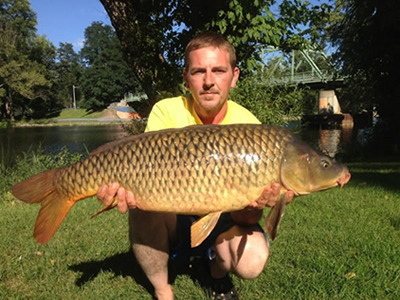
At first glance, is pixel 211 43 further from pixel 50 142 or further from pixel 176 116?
pixel 50 142

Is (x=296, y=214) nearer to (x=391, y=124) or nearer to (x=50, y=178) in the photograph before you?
(x=50, y=178)

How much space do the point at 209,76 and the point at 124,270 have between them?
4.25 ft

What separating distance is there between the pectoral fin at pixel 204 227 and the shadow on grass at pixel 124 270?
1.91ft

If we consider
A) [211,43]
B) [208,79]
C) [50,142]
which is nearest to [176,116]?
[208,79]

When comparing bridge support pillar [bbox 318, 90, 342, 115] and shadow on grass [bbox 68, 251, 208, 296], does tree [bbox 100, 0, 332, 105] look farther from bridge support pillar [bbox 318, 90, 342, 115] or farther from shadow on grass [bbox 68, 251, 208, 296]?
bridge support pillar [bbox 318, 90, 342, 115]

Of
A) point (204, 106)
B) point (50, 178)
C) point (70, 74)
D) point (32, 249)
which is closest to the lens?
point (50, 178)

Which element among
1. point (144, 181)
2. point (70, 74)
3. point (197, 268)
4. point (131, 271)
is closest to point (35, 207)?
point (131, 271)

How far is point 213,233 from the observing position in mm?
1793

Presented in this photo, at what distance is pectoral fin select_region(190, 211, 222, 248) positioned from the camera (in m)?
1.41

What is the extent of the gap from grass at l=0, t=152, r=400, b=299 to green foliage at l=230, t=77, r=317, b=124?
168cm

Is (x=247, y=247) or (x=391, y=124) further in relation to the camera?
(x=391, y=124)

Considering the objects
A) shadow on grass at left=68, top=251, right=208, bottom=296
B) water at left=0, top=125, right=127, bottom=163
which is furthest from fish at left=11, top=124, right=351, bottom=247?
water at left=0, top=125, right=127, bottom=163

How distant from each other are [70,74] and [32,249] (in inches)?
2290

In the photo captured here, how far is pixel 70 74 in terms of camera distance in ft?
181
